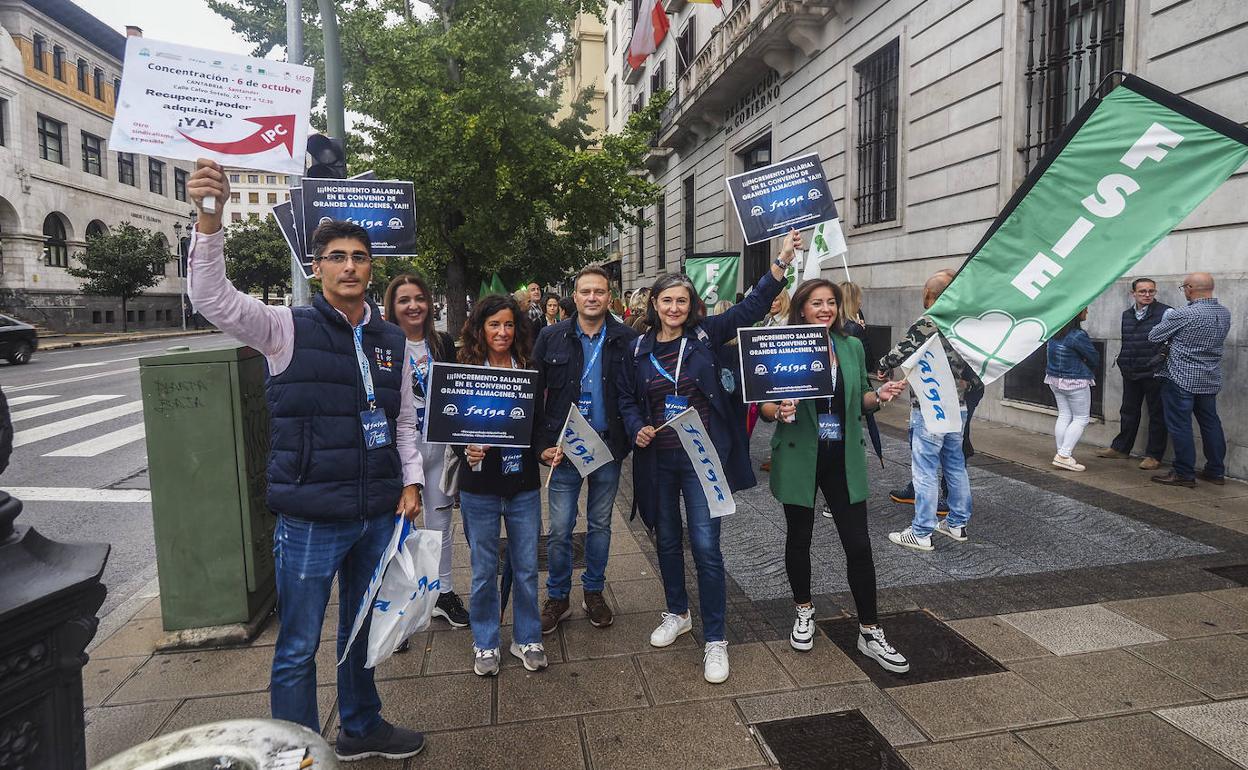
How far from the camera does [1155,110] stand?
9.91ft

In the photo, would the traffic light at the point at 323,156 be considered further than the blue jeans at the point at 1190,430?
No

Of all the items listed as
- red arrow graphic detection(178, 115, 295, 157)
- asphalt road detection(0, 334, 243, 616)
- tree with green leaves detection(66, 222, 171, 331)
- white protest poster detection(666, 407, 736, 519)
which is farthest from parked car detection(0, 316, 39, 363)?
white protest poster detection(666, 407, 736, 519)

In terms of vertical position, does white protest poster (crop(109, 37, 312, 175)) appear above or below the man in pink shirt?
above

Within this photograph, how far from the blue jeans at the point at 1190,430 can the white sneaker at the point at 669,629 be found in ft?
18.5

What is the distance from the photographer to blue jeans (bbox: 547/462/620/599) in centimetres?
389

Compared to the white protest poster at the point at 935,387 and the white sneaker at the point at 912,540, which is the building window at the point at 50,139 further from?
the white protest poster at the point at 935,387

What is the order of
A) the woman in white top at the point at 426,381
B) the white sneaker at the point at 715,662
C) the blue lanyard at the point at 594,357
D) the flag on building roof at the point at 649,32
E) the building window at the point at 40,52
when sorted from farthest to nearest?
the building window at the point at 40,52 → the flag on building roof at the point at 649,32 → the woman in white top at the point at 426,381 → the blue lanyard at the point at 594,357 → the white sneaker at the point at 715,662

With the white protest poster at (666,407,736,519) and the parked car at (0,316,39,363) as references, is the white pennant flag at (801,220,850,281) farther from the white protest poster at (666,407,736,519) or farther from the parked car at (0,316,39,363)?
the parked car at (0,316,39,363)

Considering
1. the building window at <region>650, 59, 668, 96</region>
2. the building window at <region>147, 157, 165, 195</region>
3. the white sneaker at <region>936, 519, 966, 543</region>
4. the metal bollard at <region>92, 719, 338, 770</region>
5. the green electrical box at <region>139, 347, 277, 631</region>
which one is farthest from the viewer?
the building window at <region>147, 157, 165, 195</region>

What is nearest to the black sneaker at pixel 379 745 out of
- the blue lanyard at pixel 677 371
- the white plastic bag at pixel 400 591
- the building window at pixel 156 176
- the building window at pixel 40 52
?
the white plastic bag at pixel 400 591

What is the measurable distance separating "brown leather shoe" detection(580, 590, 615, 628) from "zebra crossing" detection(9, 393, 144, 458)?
6558mm

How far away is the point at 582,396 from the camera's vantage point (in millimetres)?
3877

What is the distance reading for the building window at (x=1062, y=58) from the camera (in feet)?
28.1

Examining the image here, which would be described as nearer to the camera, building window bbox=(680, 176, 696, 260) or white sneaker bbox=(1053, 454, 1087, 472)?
white sneaker bbox=(1053, 454, 1087, 472)
